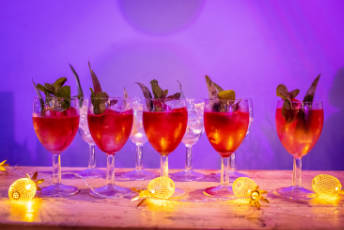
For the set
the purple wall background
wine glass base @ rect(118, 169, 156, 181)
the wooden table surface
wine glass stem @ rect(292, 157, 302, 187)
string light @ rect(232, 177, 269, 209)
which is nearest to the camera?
the wooden table surface

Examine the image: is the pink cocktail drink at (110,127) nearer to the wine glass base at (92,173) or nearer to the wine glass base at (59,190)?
the wine glass base at (59,190)

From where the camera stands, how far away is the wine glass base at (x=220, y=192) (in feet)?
2.66

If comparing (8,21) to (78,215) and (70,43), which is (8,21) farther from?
(78,215)

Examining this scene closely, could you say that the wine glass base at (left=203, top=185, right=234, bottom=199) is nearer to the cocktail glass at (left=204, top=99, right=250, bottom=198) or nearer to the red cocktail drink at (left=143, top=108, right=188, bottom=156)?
the cocktail glass at (left=204, top=99, right=250, bottom=198)

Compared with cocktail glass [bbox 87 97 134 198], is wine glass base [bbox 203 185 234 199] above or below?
below

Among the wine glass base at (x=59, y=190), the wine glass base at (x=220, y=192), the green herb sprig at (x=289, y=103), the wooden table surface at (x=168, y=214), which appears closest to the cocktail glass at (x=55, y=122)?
the wine glass base at (x=59, y=190)

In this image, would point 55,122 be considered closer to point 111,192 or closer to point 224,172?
point 111,192

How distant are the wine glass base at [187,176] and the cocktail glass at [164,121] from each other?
214mm

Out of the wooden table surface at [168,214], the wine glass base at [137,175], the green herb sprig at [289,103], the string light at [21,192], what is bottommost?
the wooden table surface at [168,214]

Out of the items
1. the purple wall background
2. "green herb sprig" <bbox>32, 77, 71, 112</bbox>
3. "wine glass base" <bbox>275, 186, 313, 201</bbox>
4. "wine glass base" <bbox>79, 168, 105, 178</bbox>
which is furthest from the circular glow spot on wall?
"wine glass base" <bbox>275, 186, 313, 201</bbox>

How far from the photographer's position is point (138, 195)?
0.82 m

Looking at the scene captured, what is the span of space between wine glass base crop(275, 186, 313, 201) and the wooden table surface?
1.0 inches

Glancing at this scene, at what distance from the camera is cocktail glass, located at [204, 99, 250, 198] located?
823mm

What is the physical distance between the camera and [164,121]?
832 mm
